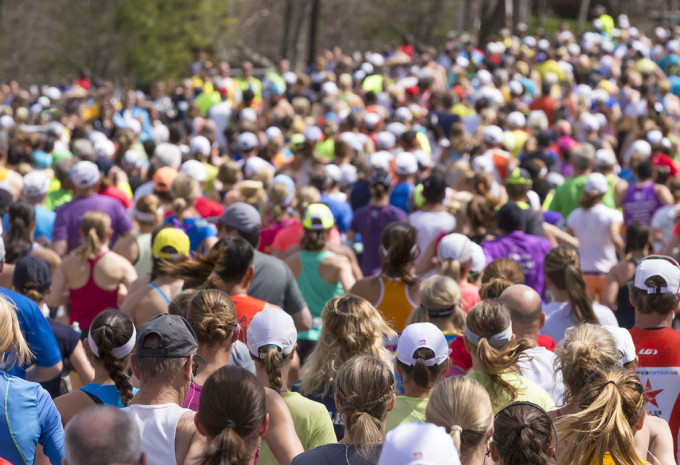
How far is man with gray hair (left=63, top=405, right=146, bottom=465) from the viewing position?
280 centimetres

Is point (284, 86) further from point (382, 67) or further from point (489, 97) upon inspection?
point (489, 97)

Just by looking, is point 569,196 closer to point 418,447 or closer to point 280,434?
point 280,434

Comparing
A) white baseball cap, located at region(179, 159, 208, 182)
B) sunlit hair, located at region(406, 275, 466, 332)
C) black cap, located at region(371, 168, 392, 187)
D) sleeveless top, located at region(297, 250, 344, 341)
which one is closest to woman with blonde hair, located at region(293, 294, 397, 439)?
sunlit hair, located at region(406, 275, 466, 332)

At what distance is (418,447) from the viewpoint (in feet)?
9.08

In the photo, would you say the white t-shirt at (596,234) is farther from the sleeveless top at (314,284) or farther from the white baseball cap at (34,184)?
the white baseball cap at (34,184)

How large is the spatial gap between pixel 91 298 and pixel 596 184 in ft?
14.7

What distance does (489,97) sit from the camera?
16.1m

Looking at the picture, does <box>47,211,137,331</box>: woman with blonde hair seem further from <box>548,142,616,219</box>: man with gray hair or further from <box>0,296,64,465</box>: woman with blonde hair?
<box>548,142,616,219</box>: man with gray hair

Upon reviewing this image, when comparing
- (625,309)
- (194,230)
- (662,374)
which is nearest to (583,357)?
(662,374)

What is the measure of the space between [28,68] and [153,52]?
5.68 meters

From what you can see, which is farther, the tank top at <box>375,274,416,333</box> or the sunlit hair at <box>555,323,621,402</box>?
the tank top at <box>375,274,416,333</box>

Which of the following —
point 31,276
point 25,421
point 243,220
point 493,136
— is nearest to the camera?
point 25,421

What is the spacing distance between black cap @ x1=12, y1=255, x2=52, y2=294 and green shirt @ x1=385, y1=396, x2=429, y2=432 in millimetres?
2491

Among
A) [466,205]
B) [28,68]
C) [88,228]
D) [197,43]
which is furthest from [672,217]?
[28,68]
